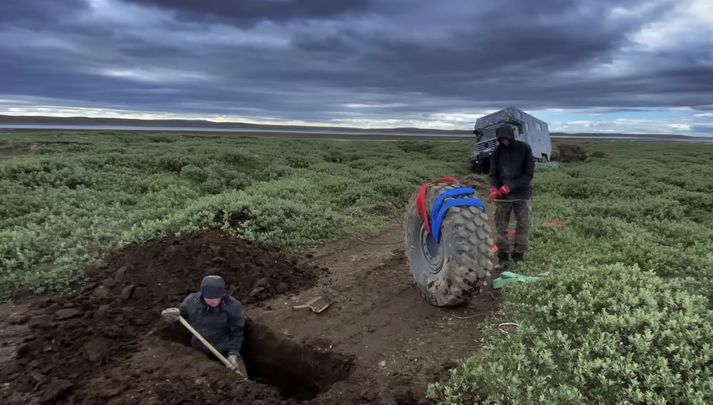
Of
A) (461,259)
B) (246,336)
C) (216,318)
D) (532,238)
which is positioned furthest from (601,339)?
(532,238)

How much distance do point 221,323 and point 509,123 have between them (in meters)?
19.5

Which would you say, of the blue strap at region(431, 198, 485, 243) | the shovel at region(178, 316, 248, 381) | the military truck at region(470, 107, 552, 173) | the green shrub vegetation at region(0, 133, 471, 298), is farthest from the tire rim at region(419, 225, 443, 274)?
the military truck at region(470, 107, 552, 173)

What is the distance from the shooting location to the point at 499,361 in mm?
4188

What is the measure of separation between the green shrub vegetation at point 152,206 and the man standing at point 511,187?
135 inches

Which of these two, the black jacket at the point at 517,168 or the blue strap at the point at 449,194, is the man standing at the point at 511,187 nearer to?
the black jacket at the point at 517,168

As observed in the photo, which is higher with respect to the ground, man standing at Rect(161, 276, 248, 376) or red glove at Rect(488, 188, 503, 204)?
red glove at Rect(488, 188, 503, 204)

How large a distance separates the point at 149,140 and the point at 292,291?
32437mm

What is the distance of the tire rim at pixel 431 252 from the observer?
5.87 m

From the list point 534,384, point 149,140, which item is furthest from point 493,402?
point 149,140

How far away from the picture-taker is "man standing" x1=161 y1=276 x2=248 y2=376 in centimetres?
600

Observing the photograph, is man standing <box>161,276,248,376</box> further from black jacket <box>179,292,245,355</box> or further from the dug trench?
the dug trench

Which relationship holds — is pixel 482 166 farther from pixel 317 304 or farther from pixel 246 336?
pixel 246 336

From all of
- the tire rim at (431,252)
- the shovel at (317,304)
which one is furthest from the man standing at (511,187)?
the shovel at (317,304)

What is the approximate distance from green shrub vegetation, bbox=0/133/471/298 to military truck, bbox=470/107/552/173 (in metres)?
4.82
